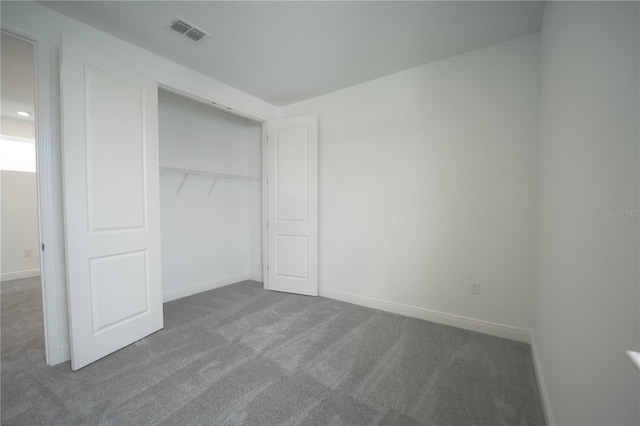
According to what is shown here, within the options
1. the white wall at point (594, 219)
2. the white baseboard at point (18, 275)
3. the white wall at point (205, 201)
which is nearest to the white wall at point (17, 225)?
the white baseboard at point (18, 275)

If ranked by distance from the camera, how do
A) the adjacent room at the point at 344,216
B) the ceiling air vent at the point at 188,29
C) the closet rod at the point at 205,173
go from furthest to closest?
the closet rod at the point at 205,173 → the ceiling air vent at the point at 188,29 → the adjacent room at the point at 344,216

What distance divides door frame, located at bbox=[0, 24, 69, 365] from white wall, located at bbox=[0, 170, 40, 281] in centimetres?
319

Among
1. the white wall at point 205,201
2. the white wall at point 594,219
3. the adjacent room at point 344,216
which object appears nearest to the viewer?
the white wall at point 594,219

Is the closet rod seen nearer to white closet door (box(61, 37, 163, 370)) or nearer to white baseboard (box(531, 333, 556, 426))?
white closet door (box(61, 37, 163, 370))

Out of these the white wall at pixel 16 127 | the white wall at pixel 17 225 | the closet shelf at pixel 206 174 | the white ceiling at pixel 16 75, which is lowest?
the white wall at pixel 17 225

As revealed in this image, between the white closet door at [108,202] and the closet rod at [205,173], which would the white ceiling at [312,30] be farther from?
the closet rod at [205,173]

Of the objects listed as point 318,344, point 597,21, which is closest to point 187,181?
point 318,344

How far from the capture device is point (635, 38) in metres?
0.72

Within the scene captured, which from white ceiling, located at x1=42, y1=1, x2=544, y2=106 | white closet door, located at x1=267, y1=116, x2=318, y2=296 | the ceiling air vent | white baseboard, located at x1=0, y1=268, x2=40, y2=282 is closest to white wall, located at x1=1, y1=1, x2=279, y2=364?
white ceiling, located at x1=42, y1=1, x2=544, y2=106

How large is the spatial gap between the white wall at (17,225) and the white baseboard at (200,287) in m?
2.78

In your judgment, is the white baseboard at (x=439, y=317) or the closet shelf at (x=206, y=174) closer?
the white baseboard at (x=439, y=317)

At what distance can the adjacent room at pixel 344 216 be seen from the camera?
1038mm

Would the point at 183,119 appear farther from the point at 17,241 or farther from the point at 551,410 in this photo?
the point at 551,410

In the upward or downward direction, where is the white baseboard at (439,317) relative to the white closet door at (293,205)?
downward
